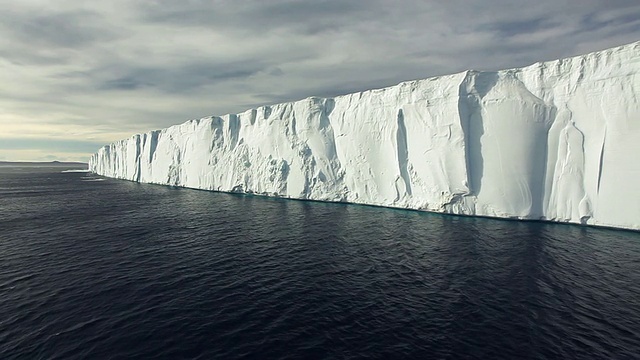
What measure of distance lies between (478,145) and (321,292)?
32217mm

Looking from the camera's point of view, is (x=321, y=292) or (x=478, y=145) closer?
(x=321, y=292)

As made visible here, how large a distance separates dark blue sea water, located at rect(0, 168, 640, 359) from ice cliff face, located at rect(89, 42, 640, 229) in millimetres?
4807

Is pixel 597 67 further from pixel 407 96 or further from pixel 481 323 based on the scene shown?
pixel 481 323

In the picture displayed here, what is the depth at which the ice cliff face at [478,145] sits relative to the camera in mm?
31047

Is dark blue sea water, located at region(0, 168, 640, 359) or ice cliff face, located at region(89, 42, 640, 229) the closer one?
dark blue sea water, located at region(0, 168, 640, 359)

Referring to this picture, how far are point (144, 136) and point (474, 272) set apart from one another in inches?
4039

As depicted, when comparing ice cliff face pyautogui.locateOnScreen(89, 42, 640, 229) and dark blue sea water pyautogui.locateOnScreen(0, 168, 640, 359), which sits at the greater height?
ice cliff face pyautogui.locateOnScreen(89, 42, 640, 229)

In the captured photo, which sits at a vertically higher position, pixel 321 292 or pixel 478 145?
pixel 478 145

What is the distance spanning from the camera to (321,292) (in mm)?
18375

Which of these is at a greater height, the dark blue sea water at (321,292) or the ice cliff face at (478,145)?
the ice cliff face at (478,145)

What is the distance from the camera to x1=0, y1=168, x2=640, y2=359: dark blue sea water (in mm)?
13156

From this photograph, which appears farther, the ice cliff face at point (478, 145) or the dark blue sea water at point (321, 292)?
the ice cliff face at point (478, 145)

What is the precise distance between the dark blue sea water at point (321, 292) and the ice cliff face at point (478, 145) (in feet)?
15.8

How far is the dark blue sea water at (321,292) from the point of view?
13.2 meters
